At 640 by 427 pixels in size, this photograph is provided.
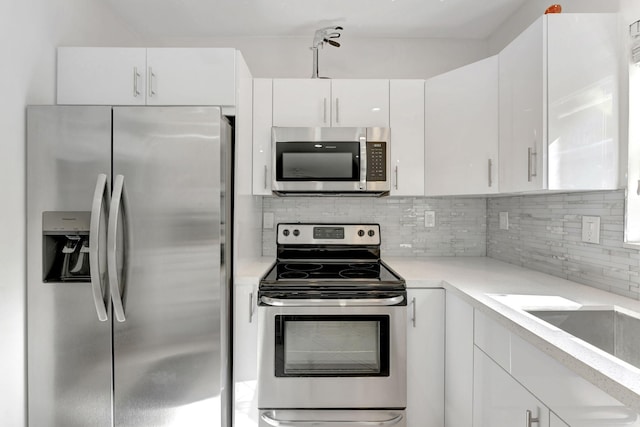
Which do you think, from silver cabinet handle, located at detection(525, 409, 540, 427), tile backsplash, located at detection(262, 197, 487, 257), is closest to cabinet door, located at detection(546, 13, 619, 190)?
silver cabinet handle, located at detection(525, 409, 540, 427)

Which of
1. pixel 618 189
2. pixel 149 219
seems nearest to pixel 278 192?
pixel 149 219

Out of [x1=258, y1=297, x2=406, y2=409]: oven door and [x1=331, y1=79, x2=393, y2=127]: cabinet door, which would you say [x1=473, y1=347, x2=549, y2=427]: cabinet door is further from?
[x1=331, y1=79, x2=393, y2=127]: cabinet door

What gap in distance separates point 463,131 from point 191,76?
1457mm

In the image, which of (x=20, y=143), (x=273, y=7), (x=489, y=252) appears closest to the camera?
(x=20, y=143)

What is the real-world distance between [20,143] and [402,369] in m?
1.98

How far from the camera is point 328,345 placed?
72.4 inches

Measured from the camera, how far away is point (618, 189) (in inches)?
58.8

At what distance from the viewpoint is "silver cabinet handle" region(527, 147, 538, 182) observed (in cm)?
160

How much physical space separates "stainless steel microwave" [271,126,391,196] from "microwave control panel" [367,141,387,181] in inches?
1.5

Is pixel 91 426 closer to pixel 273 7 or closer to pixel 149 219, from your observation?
pixel 149 219

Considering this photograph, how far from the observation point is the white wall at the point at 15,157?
154 cm

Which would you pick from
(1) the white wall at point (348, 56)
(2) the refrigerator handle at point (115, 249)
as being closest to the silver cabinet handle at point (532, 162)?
(1) the white wall at point (348, 56)

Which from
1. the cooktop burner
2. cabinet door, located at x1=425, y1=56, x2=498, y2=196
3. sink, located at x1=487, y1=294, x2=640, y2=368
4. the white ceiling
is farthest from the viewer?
the cooktop burner

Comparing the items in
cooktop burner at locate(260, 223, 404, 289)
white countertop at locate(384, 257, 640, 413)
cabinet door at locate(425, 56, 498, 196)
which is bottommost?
white countertop at locate(384, 257, 640, 413)
